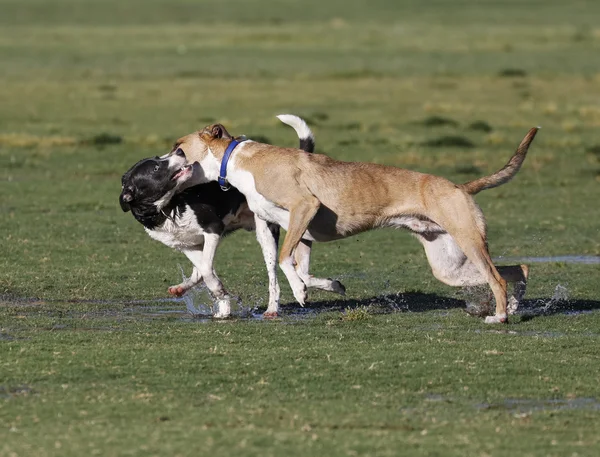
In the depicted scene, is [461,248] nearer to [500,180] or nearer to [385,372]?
[500,180]

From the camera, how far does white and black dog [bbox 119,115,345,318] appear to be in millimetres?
11812

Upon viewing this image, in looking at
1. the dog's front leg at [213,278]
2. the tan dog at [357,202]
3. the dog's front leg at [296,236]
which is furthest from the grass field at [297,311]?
the tan dog at [357,202]

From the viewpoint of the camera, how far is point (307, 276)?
11852mm

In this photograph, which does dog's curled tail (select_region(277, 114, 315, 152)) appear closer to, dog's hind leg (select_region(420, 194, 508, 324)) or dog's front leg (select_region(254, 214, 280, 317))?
dog's front leg (select_region(254, 214, 280, 317))

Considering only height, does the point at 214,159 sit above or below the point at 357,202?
above

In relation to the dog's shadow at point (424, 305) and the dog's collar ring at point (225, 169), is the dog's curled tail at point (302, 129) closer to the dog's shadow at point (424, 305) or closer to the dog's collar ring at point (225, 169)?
the dog's collar ring at point (225, 169)

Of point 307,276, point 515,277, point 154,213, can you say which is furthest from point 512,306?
point 154,213

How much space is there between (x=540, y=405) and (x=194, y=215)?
464 centimetres

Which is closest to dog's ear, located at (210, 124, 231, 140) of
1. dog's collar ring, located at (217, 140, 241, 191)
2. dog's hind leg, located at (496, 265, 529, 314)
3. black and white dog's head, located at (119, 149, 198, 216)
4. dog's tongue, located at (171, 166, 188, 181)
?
dog's collar ring, located at (217, 140, 241, 191)

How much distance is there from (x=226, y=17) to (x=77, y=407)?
86.6 meters

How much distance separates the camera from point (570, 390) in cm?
883

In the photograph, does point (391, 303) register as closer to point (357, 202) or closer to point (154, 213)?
point (357, 202)

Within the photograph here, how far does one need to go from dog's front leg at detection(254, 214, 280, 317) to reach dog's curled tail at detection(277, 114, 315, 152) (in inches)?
36.9

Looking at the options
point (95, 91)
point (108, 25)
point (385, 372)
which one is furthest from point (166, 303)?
point (108, 25)
